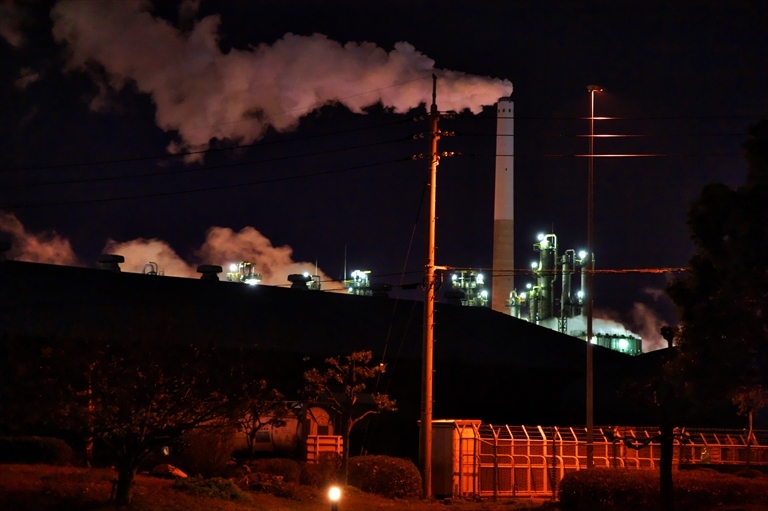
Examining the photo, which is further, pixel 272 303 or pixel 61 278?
pixel 272 303

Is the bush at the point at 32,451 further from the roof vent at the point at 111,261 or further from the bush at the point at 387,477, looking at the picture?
the roof vent at the point at 111,261

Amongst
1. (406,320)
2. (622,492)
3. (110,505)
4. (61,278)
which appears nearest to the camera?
(110,505)

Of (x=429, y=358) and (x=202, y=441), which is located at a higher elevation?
(x=429, y=358)

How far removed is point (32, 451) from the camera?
2389cm

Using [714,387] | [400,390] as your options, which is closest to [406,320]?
[400,390]

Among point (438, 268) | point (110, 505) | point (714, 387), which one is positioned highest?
point (438, 268)

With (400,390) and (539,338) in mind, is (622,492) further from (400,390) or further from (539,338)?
(539,338)

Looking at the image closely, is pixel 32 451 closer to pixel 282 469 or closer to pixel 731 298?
pixel 282 469

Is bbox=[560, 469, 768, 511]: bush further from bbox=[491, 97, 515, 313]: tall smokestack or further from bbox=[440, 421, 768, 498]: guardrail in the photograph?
bbox=[491, 97, 515, 313]: tall smokestack

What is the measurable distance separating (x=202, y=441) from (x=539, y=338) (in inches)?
1132

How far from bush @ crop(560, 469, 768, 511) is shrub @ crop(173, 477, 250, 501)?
8403mm

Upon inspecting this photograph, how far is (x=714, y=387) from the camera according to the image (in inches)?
726

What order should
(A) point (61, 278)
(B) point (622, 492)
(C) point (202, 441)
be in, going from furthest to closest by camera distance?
1. (A) point (61, 278)
2. (C) point (202, 441)
3. (B) point (622, 492)

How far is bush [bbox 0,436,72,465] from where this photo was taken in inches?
933
